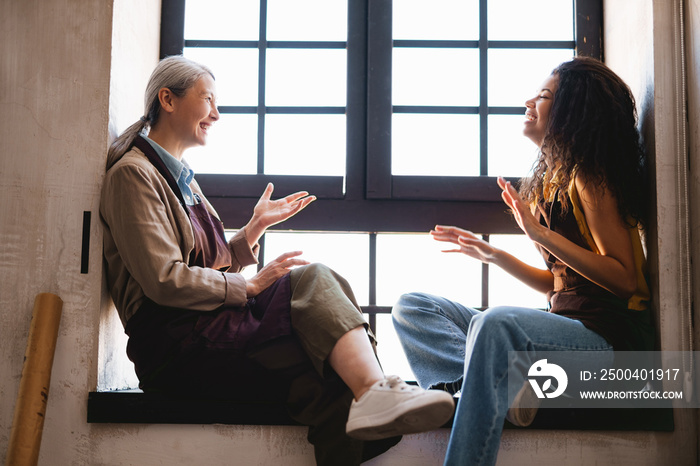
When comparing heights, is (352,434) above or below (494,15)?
below

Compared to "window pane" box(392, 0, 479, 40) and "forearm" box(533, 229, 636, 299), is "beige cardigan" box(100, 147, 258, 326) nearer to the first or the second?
"forearm" box(533, 229, 636, 299)

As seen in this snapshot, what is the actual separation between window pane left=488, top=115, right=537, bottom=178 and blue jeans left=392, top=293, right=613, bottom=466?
841 mm

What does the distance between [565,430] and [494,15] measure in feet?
5.55

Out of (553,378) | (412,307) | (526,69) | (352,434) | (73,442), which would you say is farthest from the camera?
(526,69)

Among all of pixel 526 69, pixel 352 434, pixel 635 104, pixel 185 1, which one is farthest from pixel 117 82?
pixel 635 104

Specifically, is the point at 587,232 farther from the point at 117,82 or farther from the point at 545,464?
the point at 117,82

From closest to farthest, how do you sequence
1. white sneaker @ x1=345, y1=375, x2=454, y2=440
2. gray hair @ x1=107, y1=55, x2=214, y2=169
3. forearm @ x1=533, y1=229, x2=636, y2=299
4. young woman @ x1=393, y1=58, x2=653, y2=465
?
white sneaker @ x1=345, y1=375, x2=454, y2=440, young woman @ x1=393, y1=58, x2=653, y2=465, forearm @ x1=533, y1=229, x2=636, y2=299, gray hair @ x1=107, y1=55, x2=214, y2=169

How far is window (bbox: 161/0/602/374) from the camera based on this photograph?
→ 8.21 ft

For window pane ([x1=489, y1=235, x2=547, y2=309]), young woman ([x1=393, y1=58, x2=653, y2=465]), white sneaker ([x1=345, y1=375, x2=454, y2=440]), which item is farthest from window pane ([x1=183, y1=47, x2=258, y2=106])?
white sneaker ([x1=345, y1=375, x2=454, y2=440])

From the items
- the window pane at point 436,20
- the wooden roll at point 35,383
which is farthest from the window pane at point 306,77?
the wooden roll at point 35,383

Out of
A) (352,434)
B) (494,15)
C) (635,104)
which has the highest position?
(494,15)

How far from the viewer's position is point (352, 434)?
1543 millimetres

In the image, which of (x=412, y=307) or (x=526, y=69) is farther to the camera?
(x=526, y=69)
